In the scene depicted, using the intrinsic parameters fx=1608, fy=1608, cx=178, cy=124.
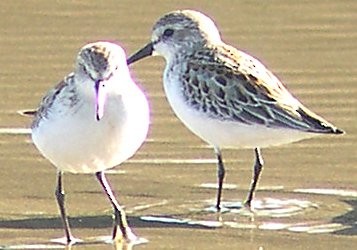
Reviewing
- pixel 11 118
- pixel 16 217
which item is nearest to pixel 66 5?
pixel 11 118

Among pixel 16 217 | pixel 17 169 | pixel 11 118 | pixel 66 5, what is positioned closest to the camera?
pixel 16 217

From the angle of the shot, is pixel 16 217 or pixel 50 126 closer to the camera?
pixel 50 126

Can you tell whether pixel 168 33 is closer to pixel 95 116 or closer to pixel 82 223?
pixel 82 223

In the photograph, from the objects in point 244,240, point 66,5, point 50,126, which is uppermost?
point 66,5

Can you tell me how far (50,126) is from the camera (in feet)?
26.2

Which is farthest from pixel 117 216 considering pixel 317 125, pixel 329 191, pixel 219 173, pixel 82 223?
pixel 329 191

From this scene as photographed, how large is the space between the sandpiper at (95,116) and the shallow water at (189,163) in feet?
1.66

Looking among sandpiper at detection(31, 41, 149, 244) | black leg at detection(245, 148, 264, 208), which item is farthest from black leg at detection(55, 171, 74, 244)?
black leg at detection(245, 148, 264, 208)

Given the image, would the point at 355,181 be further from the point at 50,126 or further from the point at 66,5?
the point at 66,5

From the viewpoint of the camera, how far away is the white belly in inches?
307

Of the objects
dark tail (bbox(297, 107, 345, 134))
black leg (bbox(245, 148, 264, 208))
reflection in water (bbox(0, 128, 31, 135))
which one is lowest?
black leg (bbox(245, 148, 264, 208))

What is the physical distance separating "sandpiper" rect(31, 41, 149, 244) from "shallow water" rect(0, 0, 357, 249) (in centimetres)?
51

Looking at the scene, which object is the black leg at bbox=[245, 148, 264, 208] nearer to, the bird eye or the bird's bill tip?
the bird eye

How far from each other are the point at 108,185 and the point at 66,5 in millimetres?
4499
